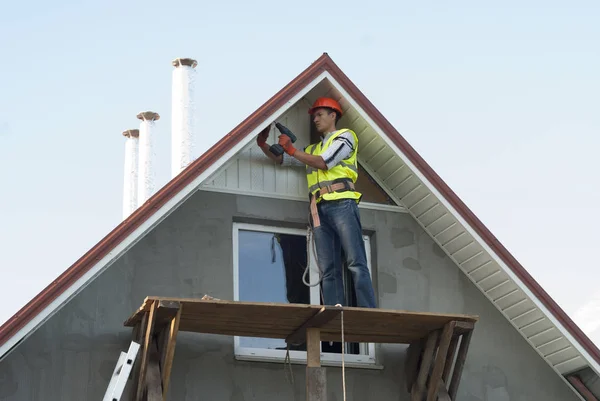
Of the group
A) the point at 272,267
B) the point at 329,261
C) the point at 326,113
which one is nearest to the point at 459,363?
the point at 329,261

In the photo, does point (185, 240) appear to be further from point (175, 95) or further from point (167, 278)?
point (175, 95)

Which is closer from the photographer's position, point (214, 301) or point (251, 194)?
point (214, 301)

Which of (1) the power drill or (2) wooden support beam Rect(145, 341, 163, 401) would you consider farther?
(1) the power drill

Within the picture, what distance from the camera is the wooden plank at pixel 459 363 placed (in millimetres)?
11281

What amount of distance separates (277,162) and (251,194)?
47 cm

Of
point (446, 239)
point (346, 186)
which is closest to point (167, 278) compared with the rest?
point (346, 186)

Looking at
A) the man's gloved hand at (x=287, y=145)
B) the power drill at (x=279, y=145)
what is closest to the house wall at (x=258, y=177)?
the power drill at (x=279, y=145)

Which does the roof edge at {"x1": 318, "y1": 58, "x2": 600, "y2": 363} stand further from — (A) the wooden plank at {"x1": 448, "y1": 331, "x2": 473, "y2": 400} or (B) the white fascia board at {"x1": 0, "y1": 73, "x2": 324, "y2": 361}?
(A) the wooden plank at {"x1": 448, "y1": 331, "x2": 473, "y2": 400}

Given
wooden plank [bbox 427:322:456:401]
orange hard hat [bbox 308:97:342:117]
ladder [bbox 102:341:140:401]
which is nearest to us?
ladder [bbox 102:341:140:401]

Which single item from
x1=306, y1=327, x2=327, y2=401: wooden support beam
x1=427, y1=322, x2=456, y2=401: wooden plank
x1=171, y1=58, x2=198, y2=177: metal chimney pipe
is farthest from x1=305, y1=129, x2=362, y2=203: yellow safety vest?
x1=171, y1=58, x2=198, y2=177: metal chimney pipe

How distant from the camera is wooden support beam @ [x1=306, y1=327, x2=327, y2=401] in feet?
35.2

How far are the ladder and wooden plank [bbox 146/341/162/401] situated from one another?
0.24 meters

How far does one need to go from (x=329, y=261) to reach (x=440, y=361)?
1.47m

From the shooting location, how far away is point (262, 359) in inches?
443
